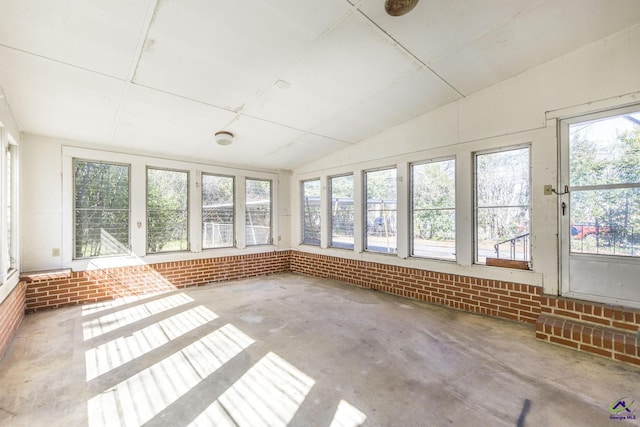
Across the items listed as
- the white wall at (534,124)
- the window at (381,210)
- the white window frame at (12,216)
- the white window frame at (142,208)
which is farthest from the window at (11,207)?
the white wall at (534,124)

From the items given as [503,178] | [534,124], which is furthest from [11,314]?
[534,124]

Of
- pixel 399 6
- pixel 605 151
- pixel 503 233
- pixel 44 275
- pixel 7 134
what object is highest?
pixel 399 6

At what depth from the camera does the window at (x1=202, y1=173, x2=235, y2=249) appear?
5500mm

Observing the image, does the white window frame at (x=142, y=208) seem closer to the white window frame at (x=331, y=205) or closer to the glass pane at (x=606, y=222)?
the white window frame at (x=331, y=205)

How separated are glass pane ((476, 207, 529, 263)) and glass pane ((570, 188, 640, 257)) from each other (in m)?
0.48

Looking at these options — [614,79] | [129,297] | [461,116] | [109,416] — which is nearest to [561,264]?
[614,79]

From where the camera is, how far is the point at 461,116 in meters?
3.92

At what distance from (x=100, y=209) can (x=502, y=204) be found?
6091 mm

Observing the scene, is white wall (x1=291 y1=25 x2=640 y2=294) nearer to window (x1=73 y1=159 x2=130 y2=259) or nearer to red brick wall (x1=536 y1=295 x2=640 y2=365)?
red brick wall (x1=536 y1=295 x2=640 y2=365)

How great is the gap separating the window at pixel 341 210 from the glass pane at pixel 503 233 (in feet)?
7.74

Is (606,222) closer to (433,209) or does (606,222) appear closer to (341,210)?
(433,209)

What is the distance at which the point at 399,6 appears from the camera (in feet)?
7.21

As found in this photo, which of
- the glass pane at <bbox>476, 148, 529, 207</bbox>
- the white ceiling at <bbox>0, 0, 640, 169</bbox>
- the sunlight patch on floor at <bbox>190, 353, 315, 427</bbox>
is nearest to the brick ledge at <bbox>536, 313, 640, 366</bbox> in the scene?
the glass pane at <bbox>476, 148, 529, 207</bbox>

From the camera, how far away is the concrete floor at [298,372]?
73.2 inches
